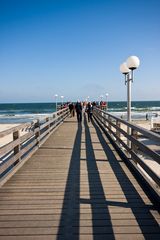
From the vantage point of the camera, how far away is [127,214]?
3564 millimetres

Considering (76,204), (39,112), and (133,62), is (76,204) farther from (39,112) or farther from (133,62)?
(39,112)

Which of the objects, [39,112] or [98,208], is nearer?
[98,208]

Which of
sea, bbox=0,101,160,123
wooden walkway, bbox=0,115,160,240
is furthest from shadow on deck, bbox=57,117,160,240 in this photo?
sea, bbox=0,101,160,123

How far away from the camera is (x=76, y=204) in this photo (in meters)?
3.89

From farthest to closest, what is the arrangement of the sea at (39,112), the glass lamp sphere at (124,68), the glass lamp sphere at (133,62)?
the sea at (39,112) < the glass lamp sphere at (124,68) < the glass lamp sphere at (133,62)

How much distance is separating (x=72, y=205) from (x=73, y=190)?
637mm

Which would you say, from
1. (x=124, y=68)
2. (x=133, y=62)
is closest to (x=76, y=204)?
(x=133, y=62)

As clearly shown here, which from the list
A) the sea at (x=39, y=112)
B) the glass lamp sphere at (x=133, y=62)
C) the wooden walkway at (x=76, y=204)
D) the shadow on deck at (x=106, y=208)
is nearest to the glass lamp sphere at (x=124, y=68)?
the glass lamp sphere at (x=133, y=62)

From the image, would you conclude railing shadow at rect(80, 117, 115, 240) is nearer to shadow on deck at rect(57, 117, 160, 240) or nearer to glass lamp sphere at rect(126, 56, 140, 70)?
shadow on deck at rect(57, 117, 160, 240)

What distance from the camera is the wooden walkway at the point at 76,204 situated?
3.13 metres

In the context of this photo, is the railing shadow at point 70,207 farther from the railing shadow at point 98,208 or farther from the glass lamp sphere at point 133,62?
the glass lamp sphere at point 133,62

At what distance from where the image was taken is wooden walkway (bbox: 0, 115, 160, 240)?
3135 millimetres

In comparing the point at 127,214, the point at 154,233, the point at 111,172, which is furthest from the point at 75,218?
the point at 111,172

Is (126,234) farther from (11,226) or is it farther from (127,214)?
(11,226)
